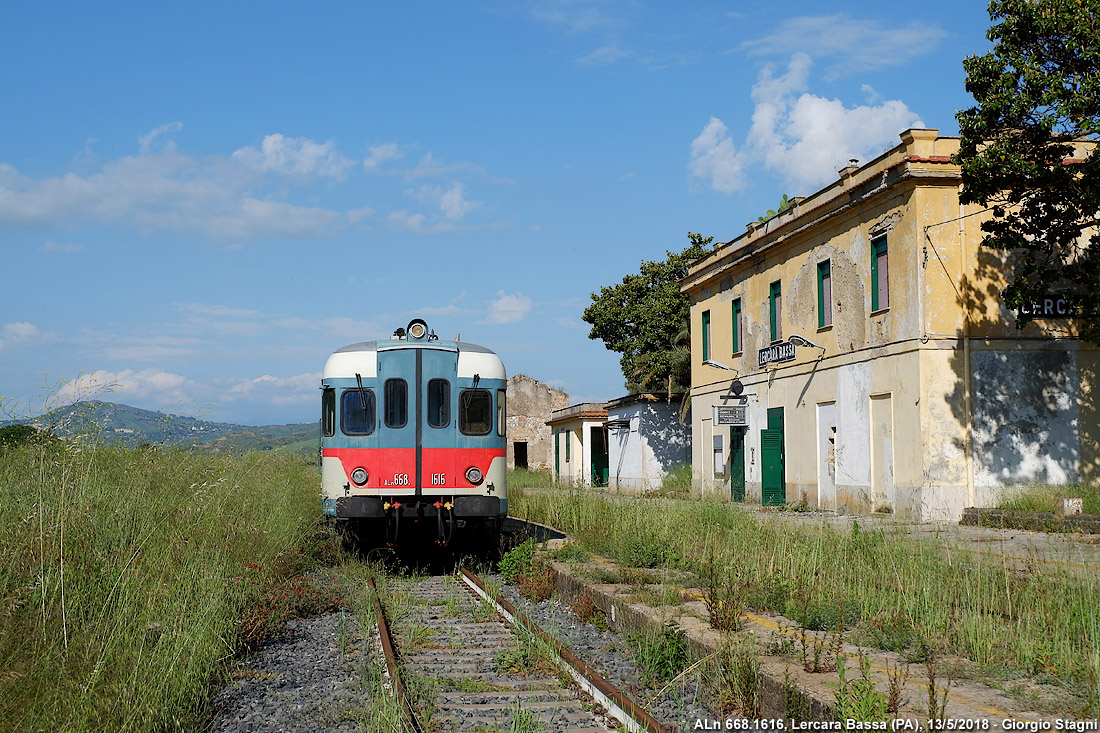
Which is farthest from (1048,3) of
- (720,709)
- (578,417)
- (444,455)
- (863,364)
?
(578,417)

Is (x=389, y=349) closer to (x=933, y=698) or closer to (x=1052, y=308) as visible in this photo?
(x=933, y=698)

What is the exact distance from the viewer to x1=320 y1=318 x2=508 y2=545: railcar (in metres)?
12.3

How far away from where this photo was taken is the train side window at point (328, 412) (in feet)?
41.2

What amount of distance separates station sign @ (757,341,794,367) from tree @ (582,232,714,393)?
9197mm

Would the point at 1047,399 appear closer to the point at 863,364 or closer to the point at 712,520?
the point at 863,364

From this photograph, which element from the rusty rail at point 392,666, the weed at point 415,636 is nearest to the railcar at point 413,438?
the rusty rail at point 392,666

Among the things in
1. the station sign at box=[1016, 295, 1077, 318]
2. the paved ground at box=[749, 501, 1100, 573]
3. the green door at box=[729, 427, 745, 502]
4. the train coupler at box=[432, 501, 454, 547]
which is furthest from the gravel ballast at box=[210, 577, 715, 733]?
the green door at box=[729, 427, 745, 502]

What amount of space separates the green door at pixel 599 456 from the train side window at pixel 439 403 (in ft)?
89.1

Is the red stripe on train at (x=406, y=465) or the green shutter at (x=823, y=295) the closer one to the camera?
the red stripe on train at (x=406, y=465)

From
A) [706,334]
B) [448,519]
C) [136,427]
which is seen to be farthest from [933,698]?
[706,334]

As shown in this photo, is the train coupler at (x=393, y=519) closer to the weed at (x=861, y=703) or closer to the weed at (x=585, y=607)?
the weed at (x=585, y=607)

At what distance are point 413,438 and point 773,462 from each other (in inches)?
544

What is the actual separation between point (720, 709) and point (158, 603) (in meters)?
4.04

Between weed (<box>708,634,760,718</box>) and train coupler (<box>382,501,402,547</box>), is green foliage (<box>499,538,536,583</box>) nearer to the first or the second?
train coupler (<box>382,501,402,547</box>)
